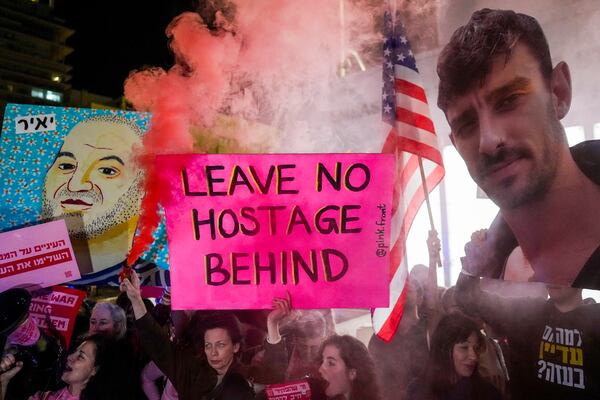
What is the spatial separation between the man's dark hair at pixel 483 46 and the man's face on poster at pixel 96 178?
2032 mm

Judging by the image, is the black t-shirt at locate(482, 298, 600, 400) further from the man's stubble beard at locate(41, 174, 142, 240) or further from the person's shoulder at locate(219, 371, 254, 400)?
the man's stubble beard at locate(41, 174, 142, 240)

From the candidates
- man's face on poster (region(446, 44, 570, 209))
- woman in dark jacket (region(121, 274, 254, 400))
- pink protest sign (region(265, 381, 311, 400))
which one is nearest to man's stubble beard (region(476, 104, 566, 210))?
man's face on poster (region(446, 44, 570, 209))

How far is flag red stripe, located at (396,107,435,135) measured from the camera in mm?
2303

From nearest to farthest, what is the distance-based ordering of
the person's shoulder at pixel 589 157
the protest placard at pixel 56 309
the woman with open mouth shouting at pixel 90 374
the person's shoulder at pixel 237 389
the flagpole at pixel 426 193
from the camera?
the person's shoulder at pixel 589 157 < the flagpole at pixel 426 193 < the person's shoulder at pixel 237 389 < the woman with open mouth shouting at pixel 90 374 < the protest placard at pixel 56 309

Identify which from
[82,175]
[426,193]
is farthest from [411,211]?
[82,175]

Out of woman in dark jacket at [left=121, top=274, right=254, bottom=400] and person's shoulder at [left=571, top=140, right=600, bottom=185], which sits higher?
person's shoulder at [left=571, top=140, right=600, bottom=185]

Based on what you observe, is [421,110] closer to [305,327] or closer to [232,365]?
[305,327]

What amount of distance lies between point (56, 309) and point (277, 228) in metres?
1.71

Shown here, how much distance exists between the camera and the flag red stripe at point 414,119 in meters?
2.30

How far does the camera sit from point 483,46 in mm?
2109

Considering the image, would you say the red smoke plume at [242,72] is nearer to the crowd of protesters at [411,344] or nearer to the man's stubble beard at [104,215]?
the man's stubble beard at [104,215]

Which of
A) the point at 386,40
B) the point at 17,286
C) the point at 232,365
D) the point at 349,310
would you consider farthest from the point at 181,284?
the point at 386,40

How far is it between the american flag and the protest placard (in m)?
2.03

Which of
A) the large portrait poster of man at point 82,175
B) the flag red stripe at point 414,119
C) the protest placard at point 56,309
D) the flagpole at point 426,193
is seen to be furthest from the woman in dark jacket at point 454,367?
the protest placard at point 56,309
